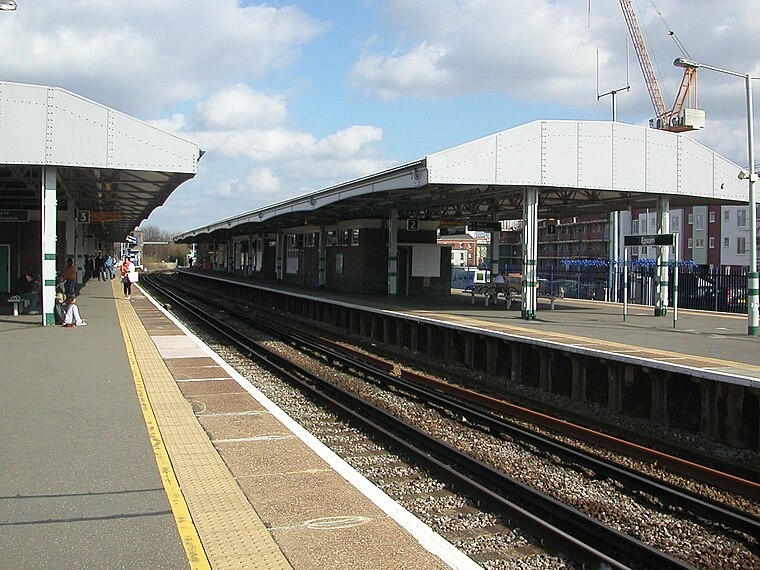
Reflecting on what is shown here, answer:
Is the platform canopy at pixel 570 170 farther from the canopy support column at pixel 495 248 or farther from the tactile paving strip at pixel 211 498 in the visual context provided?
the tactile paving strip at pixel 211 498

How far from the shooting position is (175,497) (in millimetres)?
5578

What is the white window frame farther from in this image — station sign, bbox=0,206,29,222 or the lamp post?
station sign, bbox=0,206,29,222

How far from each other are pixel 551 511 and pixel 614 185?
1539 cm

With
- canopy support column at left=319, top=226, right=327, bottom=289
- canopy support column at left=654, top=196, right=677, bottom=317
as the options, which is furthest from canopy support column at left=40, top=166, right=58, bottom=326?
canopy support column at left=319, top=226, right=327, bottom=289

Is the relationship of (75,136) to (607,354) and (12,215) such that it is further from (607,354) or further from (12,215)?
(607,354)

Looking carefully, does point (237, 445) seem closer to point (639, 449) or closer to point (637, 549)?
point (637, 549)

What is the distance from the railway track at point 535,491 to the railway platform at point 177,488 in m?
1.41

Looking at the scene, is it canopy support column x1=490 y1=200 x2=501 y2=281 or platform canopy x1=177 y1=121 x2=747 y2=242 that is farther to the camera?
canopy support column x1=490 y1=200 x2=501 y2=281

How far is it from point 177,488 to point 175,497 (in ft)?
0.76

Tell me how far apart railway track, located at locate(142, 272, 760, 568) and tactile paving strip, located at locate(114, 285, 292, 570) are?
2424mm

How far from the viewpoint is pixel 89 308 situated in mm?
24859

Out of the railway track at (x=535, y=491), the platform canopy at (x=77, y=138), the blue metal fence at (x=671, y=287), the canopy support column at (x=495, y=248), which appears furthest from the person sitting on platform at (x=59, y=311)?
the blue metal fence at (x=671, y=287)

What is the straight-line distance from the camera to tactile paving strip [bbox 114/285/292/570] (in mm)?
4539

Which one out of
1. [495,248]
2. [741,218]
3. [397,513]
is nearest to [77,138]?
[397,513]
